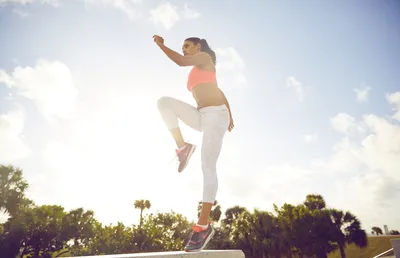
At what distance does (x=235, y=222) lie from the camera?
31.5 metres

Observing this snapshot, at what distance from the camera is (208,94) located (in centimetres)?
298

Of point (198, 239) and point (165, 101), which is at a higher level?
point (165, 101)

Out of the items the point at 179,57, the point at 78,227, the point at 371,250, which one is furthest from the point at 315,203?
the point at 179,57

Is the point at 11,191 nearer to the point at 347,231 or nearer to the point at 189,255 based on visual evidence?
the point at 189,255

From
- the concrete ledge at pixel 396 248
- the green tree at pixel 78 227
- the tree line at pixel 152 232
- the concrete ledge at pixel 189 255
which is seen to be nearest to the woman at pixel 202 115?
the concrete ledge at pixel 189 255

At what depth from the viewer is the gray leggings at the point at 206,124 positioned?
2.78 meters

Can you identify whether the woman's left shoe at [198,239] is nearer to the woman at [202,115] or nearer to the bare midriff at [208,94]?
the woman at [202,115]

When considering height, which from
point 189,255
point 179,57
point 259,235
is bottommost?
point 189,255

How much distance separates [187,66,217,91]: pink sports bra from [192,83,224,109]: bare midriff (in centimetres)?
5

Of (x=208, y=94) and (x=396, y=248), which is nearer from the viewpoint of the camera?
(x=208, y=94)

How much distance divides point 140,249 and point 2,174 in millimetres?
15728

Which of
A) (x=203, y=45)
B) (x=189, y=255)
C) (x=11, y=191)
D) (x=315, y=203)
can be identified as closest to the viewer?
(x=189, y=255)

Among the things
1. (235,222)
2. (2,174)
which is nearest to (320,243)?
(235,222)

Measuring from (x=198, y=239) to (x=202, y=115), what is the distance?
138 centimetres
